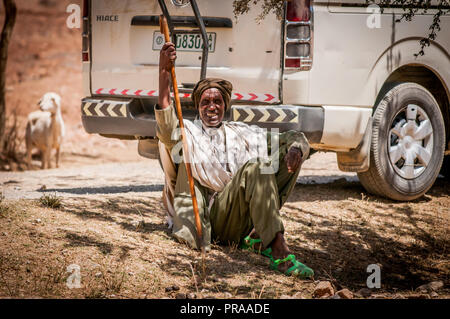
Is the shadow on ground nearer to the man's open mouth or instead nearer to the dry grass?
the dry grass

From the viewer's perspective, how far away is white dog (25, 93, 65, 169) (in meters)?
10.9

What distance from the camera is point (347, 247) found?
4957 mm

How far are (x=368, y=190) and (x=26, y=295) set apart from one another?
4026 mm

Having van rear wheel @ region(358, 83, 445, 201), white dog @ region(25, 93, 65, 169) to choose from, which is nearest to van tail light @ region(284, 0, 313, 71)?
van rear wheel @ region(358, 83, 445, 201)

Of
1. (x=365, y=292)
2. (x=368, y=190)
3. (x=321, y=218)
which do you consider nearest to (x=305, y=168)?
(x=368, y=190)

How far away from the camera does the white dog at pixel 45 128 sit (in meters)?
10.9

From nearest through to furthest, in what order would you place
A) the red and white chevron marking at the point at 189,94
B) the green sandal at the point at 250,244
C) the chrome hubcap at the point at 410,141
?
the green sandal at the point at 250,244
the red and white chevron marking at the point at 189,94
the chrome hubcap at the point at 410,141

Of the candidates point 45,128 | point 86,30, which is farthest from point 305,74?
point 45,128

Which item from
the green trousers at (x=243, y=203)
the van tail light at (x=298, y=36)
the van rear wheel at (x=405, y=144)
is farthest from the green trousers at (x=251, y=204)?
the van rear wheel at (x=405, y=144)

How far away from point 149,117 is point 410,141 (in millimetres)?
2607

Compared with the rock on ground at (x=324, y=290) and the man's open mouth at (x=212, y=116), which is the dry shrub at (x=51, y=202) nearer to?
the man's open mouth at (x=212, y=116)

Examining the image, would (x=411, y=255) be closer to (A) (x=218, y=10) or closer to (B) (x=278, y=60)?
(B) (x=278, y=60)

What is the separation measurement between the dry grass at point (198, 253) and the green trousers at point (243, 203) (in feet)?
0.48

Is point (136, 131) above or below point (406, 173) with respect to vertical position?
above
